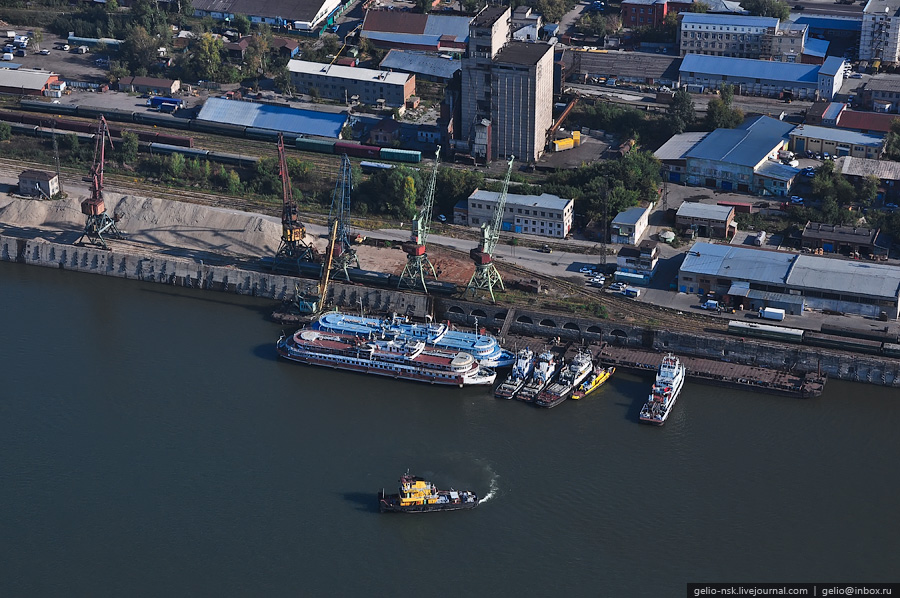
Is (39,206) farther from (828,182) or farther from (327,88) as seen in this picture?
(828,182)

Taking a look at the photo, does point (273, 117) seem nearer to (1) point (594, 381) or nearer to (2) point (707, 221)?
(2) point (707, 221)

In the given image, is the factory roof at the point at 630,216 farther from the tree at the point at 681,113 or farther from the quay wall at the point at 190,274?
the tree at the point at 681,113

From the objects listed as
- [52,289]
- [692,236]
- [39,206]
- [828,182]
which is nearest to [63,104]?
[39,206]

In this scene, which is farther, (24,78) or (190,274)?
(24,78)

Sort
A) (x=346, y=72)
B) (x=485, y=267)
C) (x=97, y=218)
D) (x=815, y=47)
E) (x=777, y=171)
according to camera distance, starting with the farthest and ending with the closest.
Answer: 1. (x=815, y=47)
2. (x=346, y=72)
3. (x=777, y=171)
4. (x=97, y=218)
5. (x=485, y=267)

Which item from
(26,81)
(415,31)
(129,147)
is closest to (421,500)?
(129,147)

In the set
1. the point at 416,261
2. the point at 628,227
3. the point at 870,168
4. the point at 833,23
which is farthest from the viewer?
the point at 833,23

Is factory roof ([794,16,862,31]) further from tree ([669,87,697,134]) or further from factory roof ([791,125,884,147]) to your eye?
tree ([669,87,697,134])

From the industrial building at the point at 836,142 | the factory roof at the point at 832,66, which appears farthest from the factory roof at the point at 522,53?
the factory roof at the point at 832,66
